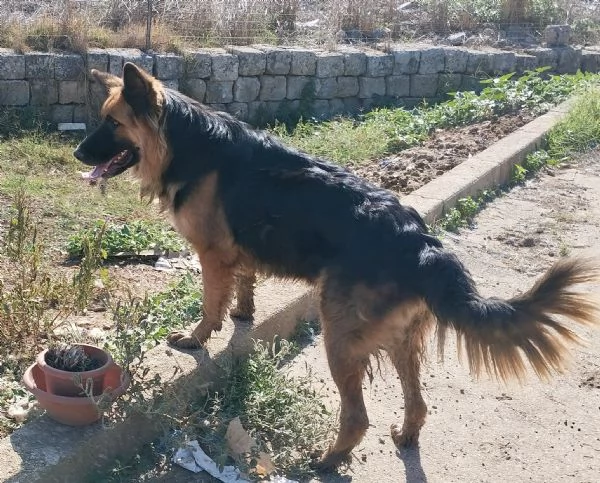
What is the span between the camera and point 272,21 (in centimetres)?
1266

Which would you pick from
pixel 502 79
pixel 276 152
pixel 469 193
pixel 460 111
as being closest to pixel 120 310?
pixel 276 152

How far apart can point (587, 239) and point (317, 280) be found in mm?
4229

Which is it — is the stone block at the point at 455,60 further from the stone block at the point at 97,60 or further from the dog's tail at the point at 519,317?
the dog's tail at the point at 519,317

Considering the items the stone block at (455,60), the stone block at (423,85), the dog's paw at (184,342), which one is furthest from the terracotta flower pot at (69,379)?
the stone block at (455,60)

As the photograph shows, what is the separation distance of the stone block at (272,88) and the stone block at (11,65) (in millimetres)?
3321

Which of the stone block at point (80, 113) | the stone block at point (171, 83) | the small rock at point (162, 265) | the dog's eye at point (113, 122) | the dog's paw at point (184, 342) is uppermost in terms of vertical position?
the dog's eye at point (113, 122)

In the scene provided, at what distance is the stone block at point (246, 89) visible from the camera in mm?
11203

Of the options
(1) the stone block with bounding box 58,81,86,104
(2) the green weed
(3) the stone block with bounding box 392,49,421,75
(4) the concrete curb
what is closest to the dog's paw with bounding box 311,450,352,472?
(4) the concrete curb

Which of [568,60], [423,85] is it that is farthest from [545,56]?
[423,85]

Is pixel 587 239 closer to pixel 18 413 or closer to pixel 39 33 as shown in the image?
pixel 18 413

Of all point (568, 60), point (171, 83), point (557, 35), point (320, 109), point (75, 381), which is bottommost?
point (75, 381)

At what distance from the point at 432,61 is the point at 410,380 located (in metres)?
9.42

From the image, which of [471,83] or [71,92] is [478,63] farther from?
[71,92]

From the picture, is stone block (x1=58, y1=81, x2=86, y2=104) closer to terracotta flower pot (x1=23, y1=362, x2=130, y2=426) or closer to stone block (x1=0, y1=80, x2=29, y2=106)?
stone block (x1=0, y1=80, x2=29, y2=106)
